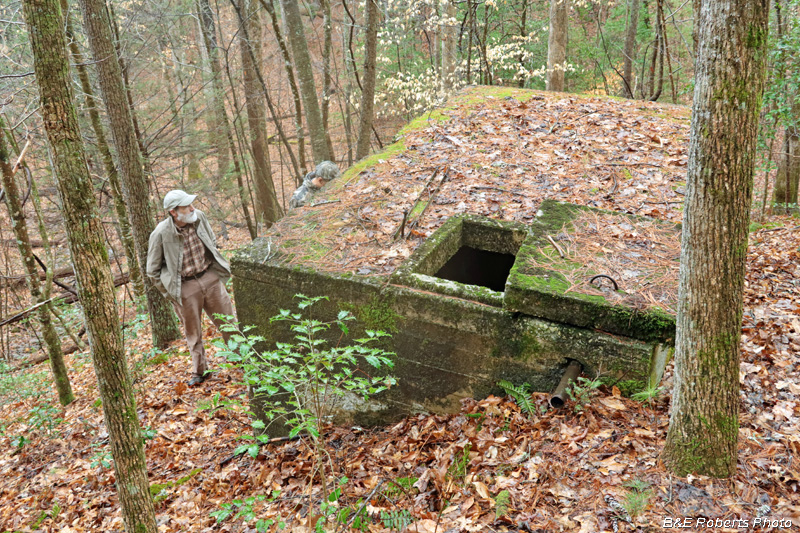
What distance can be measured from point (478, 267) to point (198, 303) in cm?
315

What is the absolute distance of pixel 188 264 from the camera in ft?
17.7

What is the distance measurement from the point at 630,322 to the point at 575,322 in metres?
0.35

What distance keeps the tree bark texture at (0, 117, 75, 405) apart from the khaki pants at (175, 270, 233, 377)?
5.19ft

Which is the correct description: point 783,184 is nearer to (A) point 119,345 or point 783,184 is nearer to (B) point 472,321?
(B) point 472,321

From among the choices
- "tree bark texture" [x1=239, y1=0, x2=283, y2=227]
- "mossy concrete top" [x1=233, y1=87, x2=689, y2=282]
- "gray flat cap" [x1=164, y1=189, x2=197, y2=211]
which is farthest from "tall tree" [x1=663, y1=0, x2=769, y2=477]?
"tree bark texture" [x1=239, y1=0, x2=283, y2=227]

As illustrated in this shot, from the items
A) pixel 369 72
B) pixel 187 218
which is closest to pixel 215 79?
pixel 369 72

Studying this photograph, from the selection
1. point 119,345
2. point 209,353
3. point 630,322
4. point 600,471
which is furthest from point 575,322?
point 209,353

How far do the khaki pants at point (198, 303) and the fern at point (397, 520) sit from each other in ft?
10.8

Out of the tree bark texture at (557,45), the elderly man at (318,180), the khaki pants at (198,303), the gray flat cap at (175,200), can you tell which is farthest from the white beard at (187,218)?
the tree bark texture at (557,45)

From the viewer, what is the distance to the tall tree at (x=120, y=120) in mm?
5574

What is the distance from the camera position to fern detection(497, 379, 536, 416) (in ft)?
11.8

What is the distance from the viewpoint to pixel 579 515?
2664 millimetres

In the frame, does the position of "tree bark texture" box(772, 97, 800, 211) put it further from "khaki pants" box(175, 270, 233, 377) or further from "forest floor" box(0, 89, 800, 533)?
"khaki pants" box(175, 270, 233, 377)

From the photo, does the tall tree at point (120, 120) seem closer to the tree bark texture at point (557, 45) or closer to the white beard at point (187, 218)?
the white beard at point (187, 218)
